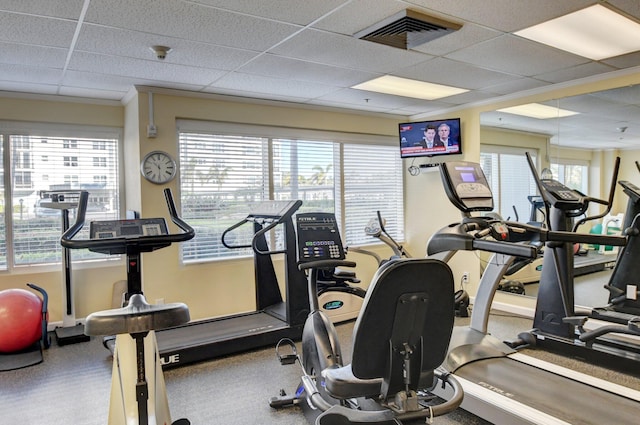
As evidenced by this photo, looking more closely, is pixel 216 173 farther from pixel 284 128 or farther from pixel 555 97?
pixel 555 97

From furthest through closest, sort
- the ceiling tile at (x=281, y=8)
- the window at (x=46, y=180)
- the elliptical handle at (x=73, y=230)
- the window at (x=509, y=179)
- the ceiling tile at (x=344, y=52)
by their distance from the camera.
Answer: the window at (x=509, y=179) < the window at (x=46, y=180) < the ceiling tile at (x=344, y=52) < the ceiling tile at (x=281, y=8) < the elliptical handle at (x=73, y=230)

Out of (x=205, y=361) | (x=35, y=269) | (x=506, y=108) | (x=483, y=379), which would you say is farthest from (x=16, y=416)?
(x=506, y=108)

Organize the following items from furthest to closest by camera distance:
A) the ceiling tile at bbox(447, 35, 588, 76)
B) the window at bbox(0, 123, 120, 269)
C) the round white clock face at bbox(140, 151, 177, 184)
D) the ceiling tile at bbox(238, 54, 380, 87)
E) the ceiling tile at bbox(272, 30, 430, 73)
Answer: the window at bbox(0, 123, 120, 269)
the round white clock face at bbox(140, 151, 177, 184)
the ceiling tile at bbox(238, 54, 380, 87)
the ceiling tile at bbox(447, 35, 588, 76)
the ceiling tile at bbox(272, 30, 430, 73)

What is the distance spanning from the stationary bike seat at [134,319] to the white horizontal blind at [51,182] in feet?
11.9

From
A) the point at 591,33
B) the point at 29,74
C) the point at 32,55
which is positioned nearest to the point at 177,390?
the point at 32,55

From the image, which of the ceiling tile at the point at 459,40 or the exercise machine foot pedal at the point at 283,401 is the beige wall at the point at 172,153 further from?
the exercise machine foot pedal at the point at 283,401

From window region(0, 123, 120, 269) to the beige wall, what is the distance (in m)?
0.13

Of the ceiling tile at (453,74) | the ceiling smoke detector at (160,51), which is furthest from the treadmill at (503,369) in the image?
the ceiling smoke detector at (160,51)

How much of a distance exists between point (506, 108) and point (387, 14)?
3009 mm

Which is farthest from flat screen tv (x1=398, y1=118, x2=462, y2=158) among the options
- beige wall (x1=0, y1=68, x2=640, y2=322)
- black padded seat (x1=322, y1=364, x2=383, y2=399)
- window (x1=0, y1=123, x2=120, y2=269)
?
black padded seat (x1=322, y1=364, x2=383, y2=399)

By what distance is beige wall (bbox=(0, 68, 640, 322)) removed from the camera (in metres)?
4.48

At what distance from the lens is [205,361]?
149 inches

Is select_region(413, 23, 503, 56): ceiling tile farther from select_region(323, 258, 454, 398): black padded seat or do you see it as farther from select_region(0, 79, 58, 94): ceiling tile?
select_region(0, 79, 58, 94): ceiling tile

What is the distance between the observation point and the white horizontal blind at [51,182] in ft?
15.1
